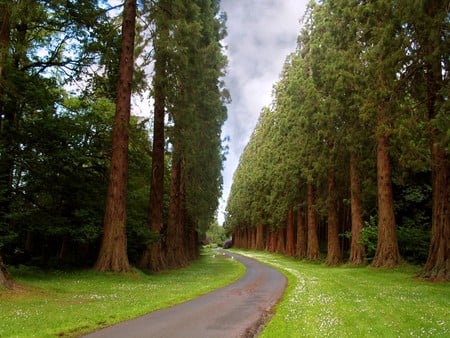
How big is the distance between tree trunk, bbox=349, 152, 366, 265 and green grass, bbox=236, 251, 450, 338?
11189 mm

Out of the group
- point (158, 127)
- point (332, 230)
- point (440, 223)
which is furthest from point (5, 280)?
point (332, 230)

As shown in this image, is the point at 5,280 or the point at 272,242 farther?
the point at 272,242

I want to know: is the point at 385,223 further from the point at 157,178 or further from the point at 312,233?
the point at 312,233

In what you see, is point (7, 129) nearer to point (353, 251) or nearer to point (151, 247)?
point (151, 247)

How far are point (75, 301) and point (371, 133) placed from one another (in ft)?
60.6

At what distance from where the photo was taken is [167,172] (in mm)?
34094

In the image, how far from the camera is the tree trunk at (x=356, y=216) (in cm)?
2677

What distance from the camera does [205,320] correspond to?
879 cm

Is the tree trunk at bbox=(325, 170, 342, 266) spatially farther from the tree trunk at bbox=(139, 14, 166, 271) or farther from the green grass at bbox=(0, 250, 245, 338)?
the green grass at bbox=(0, 250, 245, 338)

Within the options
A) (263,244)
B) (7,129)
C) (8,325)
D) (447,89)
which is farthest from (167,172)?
(263,244)

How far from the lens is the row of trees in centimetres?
1518

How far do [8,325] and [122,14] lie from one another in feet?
51.7

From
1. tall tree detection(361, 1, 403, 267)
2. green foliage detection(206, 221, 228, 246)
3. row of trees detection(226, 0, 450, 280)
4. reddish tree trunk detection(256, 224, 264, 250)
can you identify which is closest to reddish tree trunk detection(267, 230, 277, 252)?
reddish tree trunk detection(256, 224, 264, 250)

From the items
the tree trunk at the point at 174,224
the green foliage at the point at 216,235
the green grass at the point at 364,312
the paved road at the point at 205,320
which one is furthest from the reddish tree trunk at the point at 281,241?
the green foliage at the point at 216,235
